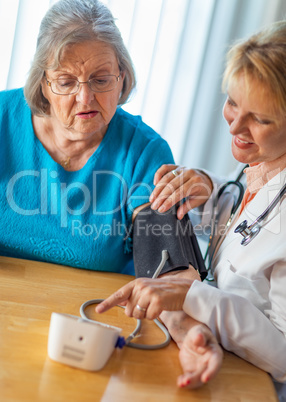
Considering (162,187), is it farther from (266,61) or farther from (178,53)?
(178,53)

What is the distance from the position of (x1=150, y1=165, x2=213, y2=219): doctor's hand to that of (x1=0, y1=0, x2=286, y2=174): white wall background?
876 mm

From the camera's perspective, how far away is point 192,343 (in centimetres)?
92

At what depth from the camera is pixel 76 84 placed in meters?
1.30

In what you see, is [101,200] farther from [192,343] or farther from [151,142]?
[192,343]

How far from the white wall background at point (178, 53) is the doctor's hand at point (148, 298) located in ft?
4.26

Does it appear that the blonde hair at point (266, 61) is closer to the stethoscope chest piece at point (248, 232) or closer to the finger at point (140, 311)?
the stethoscope chest piece at point (248, 232)

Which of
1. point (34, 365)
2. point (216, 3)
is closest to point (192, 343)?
point (34, 365)

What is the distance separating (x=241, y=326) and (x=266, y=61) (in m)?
0.58

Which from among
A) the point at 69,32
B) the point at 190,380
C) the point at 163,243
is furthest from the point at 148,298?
the point at 69,32

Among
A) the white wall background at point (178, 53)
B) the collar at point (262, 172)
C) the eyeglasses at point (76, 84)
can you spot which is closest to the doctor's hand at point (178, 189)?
the collar at point (262, 172)

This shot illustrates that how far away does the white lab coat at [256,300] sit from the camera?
38.4 inches

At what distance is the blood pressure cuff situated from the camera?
4.07ft

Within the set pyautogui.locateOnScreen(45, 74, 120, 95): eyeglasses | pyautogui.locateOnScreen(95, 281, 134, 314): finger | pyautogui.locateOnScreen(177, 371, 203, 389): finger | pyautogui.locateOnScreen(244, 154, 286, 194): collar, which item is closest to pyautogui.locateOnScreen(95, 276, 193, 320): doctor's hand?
pyautogui.locateOnScreen(95, 281, 134, 314): finger

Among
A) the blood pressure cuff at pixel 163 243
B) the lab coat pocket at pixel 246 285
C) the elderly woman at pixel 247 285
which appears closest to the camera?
the elderly woman at pixel 247 285
